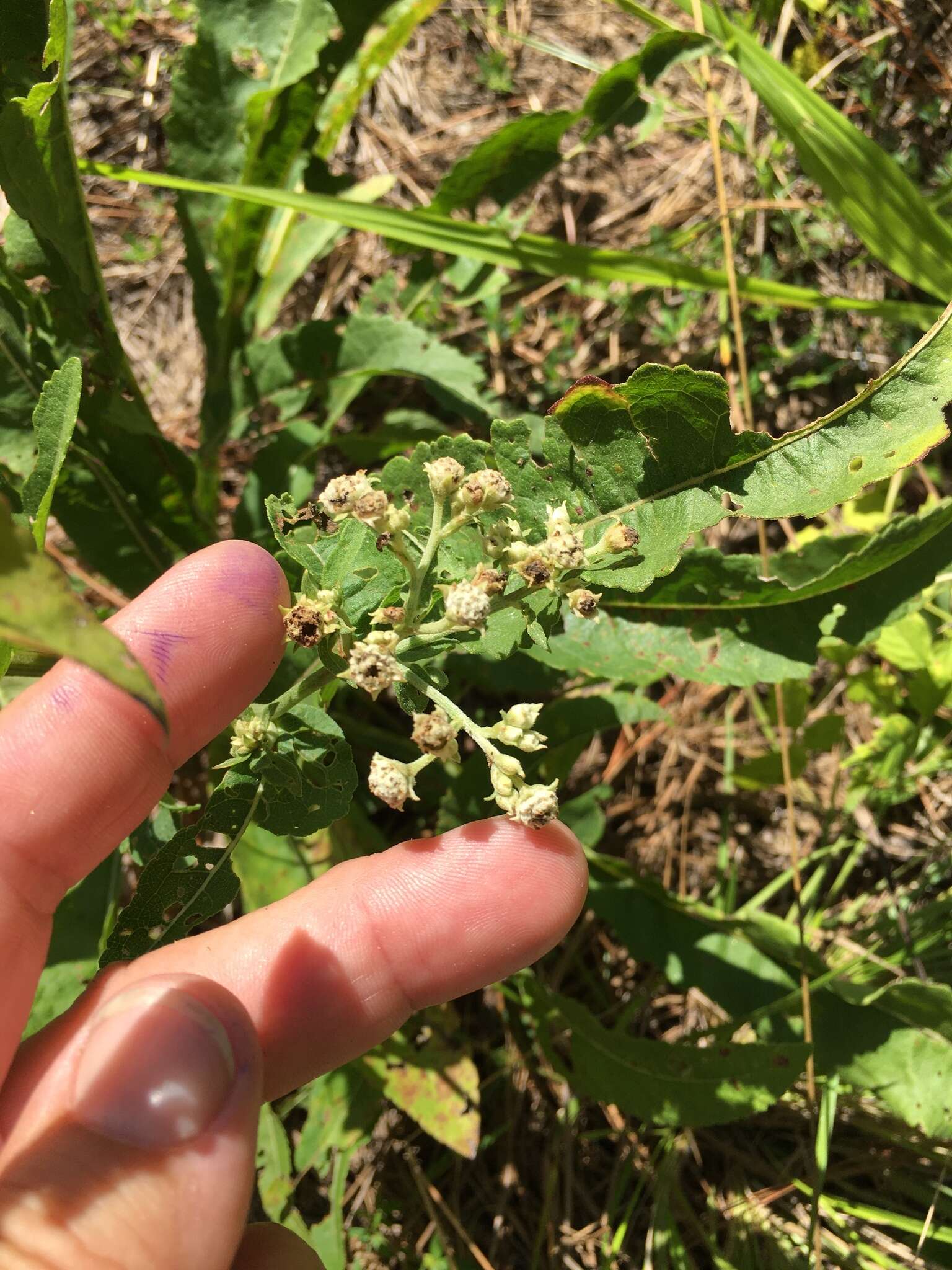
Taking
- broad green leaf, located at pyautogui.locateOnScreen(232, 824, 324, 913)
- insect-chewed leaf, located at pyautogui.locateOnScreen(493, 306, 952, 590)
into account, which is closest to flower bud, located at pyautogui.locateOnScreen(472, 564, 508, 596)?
insect-chewed leaf, located at pyautogui.locateOnScreen(493, 306, 952, 590)

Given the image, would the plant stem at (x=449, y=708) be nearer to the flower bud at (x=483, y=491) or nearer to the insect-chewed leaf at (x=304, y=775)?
the insect-chewed leaf at (x=304, y=775)

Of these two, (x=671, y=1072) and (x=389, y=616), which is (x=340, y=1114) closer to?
(x=671, y=1072)

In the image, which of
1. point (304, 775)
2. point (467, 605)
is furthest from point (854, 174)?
point (304, 775)

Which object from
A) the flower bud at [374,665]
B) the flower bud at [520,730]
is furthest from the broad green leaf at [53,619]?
the flower bud at [520,730]

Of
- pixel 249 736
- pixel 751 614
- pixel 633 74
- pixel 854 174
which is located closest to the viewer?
pixel 249 736

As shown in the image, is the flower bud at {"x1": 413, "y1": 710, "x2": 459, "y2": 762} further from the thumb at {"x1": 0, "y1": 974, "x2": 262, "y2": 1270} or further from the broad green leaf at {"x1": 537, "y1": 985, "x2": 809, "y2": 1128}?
the broad green leaf at {"x1": 537, "y1": 985, "x2": 809, "y2": 1128}

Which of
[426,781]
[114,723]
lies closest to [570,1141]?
[426,781]
